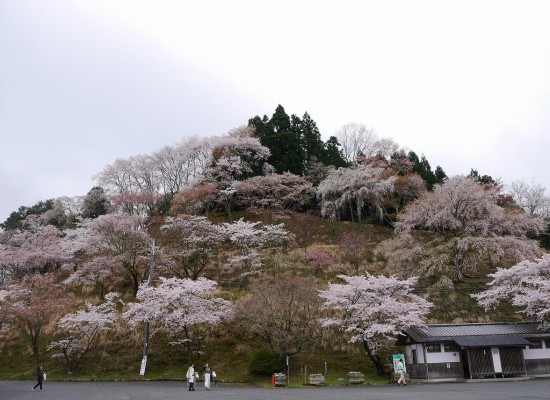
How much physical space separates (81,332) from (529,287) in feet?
91.5

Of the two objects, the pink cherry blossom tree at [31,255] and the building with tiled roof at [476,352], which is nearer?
the building with tiled roof at [476,352]

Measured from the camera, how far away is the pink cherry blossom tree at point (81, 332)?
25.6m

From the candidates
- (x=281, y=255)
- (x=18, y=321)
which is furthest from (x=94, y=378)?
(x=281, y=255)

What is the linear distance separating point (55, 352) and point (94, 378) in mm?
6472

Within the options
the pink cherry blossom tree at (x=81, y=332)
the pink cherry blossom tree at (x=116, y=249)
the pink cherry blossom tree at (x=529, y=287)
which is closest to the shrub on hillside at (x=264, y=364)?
the pink cherry blossom tree at (x=81, y=332)

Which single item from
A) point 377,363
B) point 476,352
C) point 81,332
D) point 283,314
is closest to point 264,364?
point 283,314

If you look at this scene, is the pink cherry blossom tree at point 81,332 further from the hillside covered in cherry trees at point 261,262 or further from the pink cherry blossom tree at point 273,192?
the pink cherry blossom tree at point 273,192

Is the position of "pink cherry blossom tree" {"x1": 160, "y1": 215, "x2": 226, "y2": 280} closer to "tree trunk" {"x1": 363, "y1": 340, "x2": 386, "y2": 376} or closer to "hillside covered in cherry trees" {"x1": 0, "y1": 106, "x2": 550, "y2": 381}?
"hillside covered in cherry trees" {"x1": 0, "y1": 106, "x2": 550, "y2": 381}

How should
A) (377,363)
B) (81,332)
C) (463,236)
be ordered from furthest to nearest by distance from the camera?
(463,236) < (81,332) < (377,363)

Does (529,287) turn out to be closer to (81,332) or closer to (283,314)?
(283,314)

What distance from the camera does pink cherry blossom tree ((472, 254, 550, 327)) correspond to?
22969mm

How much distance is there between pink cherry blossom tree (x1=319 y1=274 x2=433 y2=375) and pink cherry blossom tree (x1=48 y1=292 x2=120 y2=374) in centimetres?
1372

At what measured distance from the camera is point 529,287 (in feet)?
83.8

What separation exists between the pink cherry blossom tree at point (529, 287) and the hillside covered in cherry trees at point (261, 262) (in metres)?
0.12
